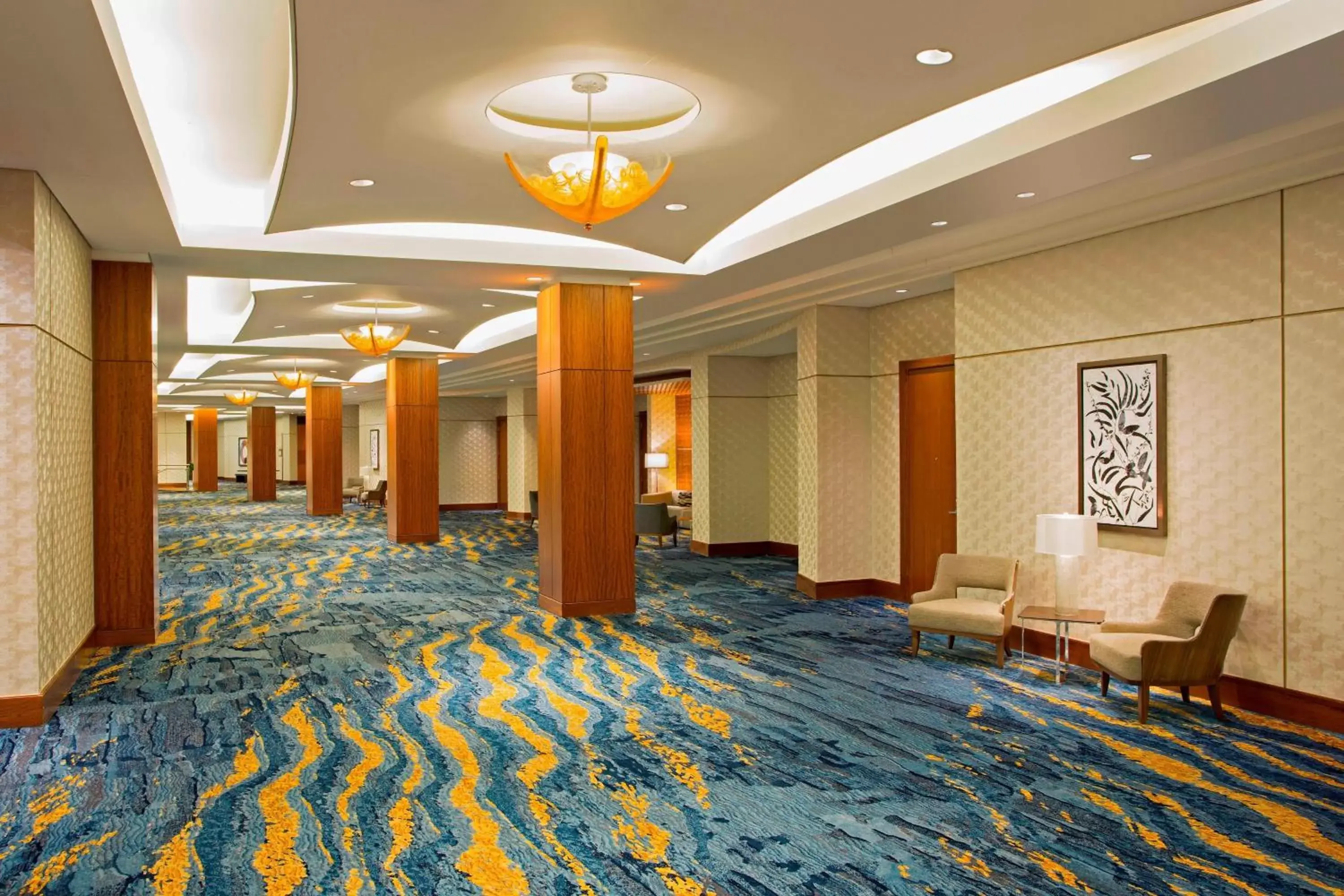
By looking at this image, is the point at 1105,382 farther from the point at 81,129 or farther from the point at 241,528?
the point at 241,528

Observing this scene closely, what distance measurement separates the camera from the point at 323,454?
73.0 feet

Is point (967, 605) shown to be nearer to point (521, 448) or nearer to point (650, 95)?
point (650, 95)

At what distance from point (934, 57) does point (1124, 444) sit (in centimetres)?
376

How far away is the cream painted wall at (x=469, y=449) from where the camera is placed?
26.0 metres

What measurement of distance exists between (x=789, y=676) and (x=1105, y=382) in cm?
312

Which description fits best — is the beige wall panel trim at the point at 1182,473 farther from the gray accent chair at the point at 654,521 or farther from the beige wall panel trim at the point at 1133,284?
the gray accent chair at the point at 654,521

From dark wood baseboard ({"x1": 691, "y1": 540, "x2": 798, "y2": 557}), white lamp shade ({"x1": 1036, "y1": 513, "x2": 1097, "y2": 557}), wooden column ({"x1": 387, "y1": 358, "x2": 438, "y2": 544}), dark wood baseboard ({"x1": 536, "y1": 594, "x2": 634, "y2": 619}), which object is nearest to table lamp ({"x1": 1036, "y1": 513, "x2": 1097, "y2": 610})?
white lamp shade ({"x1": 1036, "y1": 513, "x2": 1097, "y2": 557})

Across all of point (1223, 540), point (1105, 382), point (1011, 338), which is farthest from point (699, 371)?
point (1223, 540)

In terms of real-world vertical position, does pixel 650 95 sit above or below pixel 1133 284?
above

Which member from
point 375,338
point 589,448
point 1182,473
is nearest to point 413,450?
point 375,338

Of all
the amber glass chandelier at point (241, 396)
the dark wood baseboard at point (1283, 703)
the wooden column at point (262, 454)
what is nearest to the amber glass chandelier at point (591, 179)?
the dark wood baseboard at point (1283, 703)

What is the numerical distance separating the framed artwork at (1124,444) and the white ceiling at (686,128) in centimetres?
106

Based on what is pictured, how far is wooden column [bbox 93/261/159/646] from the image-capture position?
25.7 ft

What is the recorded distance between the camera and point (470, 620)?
9.01 metres
